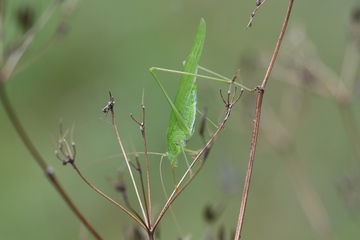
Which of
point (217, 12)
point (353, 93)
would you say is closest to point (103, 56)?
point (217, 12)

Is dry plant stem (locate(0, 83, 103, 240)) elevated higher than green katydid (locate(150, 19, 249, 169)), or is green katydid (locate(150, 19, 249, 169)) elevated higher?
green katydid (locate(150, 19, 249, 169))

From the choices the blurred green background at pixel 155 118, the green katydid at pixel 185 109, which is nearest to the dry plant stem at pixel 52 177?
the green katydid at pixel 185 109

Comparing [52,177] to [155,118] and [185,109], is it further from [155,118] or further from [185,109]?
[155,118]

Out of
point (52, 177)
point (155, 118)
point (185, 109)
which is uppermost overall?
point (185, 109)

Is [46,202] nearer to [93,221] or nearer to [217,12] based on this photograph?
[93,221]

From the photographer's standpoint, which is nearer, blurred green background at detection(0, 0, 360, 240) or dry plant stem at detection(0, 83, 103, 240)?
dry plant stem at detection(0, 83, 103, 240)

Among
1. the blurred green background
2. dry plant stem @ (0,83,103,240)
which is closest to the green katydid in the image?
dry plant stem @ (0,83,103,240)

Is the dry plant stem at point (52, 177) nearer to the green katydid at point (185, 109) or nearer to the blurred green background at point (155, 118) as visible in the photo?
the green katydid at point (185, 109)

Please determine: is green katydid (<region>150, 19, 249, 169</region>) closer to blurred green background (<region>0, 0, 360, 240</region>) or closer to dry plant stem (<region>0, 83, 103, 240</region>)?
dry plant stem (<region>0, 83, 103, 240</region>)

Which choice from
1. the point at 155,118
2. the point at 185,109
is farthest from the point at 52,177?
the point at 155,118
